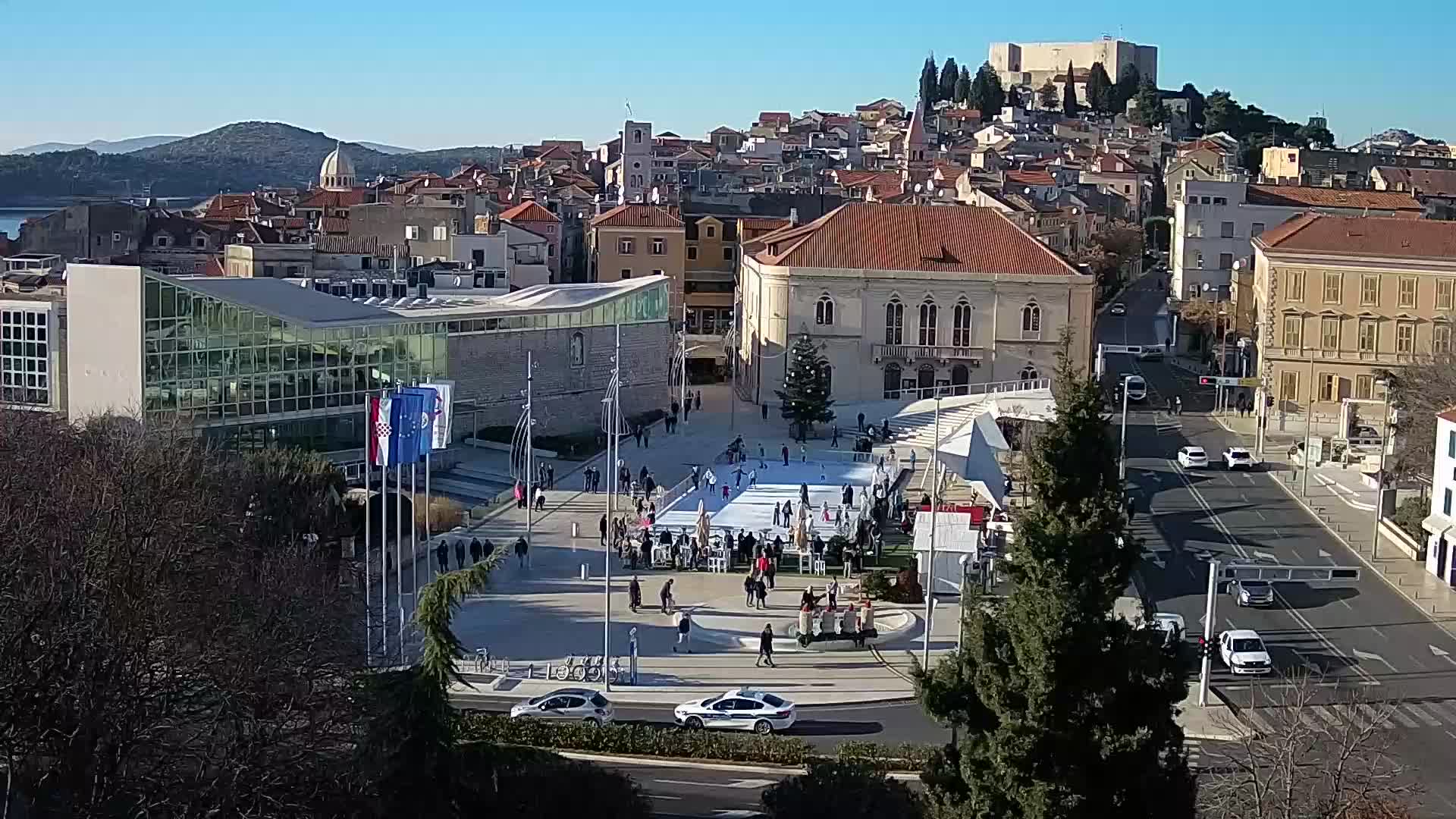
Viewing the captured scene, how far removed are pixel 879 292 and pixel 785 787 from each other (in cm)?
3430

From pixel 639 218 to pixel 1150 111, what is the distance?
8091 cm

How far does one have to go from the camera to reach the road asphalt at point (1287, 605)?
931 inches

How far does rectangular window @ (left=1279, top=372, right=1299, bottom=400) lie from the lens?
169ft

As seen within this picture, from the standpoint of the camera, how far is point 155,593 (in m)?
17.1

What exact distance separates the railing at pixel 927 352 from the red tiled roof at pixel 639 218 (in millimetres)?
16997

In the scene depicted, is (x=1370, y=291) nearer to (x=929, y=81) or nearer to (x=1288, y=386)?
(x=1288, y=386)

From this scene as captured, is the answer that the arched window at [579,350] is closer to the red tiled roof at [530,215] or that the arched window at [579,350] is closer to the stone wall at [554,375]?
the stone wall at [554,375]

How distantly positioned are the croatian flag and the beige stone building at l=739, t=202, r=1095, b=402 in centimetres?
2610

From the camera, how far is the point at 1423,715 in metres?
23.5

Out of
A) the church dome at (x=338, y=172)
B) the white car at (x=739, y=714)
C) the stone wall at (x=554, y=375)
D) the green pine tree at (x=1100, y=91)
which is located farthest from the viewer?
the green pine tree at (x=1100, y=91)

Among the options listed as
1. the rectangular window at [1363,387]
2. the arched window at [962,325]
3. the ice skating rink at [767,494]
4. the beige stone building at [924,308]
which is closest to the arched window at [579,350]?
the beige stone building at [924,308]

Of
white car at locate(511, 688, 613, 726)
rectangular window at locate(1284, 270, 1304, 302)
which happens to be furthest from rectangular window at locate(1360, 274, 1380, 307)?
white car at locate(511, 688, 613, 726)

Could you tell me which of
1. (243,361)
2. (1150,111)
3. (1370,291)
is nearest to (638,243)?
(1370,291)

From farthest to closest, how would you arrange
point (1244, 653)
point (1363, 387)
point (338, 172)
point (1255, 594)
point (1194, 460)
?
point (338, 172)
point (1363, 387)
point (1194, 460)
point (1255, 594)
point (1244, 653)
